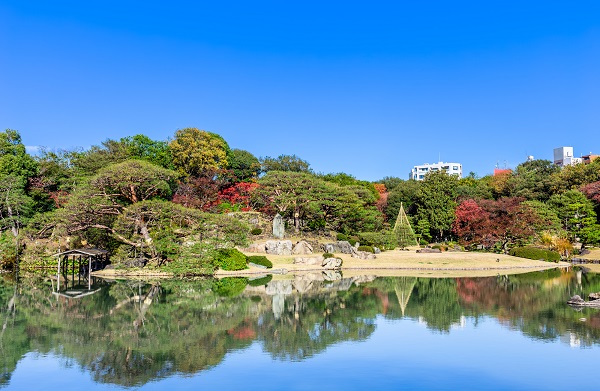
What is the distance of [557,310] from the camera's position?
18453 millimetres

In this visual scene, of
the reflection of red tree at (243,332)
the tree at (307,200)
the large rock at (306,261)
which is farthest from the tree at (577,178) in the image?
the reflection of red tree at (243,332)

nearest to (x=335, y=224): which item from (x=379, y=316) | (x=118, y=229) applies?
(x=118, y=229)

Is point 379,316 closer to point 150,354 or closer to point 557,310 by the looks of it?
point 557,310

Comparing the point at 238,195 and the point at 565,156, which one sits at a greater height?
the point at 565,156

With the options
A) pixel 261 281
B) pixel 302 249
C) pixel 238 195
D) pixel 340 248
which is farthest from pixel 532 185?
pixel 261 281

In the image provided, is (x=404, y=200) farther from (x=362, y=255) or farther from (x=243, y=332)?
(x=243, y=332)

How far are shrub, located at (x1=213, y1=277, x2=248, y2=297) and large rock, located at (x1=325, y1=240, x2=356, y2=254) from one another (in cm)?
1012

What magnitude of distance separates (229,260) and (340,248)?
1065 centimetres

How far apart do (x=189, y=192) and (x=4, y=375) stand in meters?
31.6

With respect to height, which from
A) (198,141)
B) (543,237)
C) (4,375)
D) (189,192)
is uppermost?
(198,141)

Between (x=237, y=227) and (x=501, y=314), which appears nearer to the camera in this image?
(x=501, y=314)

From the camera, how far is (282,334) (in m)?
14.9

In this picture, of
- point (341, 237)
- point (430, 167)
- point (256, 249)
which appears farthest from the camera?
point (430, 167)

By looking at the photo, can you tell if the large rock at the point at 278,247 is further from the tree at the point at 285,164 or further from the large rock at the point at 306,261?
the tree at the point at 285,164
